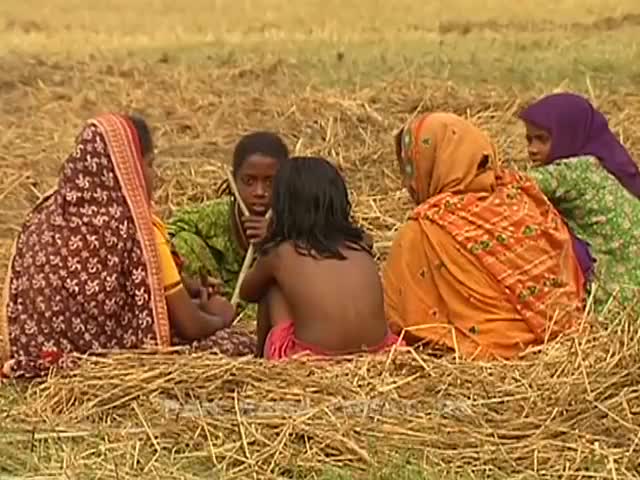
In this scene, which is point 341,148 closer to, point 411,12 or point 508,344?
point 508,344

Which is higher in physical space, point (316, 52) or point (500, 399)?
point (500, 399)

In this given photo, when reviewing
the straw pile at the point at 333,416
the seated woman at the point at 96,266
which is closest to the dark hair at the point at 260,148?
the seated woman at the point at 96,266

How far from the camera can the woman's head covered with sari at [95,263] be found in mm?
5602

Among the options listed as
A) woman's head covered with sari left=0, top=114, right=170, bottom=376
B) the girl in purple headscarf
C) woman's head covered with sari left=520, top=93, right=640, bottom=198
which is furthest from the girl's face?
woman's head covered with sari left=0, top=114, right=170, bottom=376

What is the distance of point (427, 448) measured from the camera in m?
4.75

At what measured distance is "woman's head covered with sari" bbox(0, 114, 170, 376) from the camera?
5602mm

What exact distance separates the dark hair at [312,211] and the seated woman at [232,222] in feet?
3.18

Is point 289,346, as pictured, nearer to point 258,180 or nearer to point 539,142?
point 258,180

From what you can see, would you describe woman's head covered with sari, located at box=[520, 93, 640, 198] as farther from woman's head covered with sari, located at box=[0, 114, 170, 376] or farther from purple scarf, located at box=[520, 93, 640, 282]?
woman's head covered with sari, located at box=[0, 114, 170, 376]

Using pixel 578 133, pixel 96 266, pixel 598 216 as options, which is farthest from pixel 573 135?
pixel 96 266

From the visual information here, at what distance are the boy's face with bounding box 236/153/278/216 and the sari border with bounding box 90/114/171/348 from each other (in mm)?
1207

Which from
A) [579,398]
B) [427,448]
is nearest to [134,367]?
[427,448]

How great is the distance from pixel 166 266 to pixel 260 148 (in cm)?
126

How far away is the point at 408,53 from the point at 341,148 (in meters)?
5.24
